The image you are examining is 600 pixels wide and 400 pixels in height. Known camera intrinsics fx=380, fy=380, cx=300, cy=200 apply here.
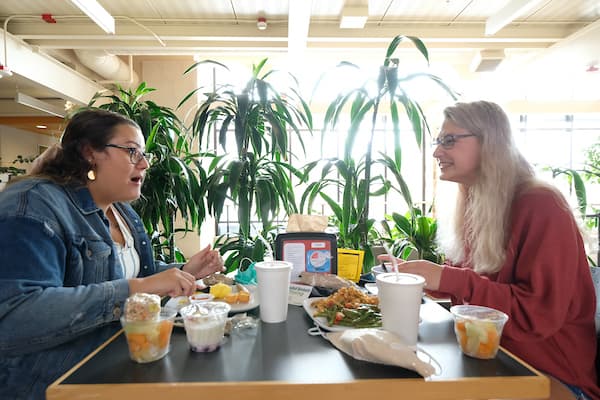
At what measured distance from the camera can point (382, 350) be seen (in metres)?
0.82

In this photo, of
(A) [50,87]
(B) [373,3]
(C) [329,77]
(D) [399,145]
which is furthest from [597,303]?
(A) [50,87]

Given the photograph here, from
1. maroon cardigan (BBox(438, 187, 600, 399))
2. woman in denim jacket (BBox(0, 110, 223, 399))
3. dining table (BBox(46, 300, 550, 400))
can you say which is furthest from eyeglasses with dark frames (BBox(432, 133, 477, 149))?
woman in denim jacket (BBox(0, 110, 223, 399))

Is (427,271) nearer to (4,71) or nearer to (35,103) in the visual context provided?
(4,71)

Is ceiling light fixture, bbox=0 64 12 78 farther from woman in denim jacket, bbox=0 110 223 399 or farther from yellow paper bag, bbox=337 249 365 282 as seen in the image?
yellow paper bag, bbox=337 249 365 282

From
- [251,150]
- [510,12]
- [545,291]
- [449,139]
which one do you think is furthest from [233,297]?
[510,12]

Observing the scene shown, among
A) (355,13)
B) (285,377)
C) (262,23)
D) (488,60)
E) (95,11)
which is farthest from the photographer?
(488,60)

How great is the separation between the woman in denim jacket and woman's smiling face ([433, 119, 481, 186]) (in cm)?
113

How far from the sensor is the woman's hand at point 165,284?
111 cm

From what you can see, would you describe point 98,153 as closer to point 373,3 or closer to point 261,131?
point 261,131

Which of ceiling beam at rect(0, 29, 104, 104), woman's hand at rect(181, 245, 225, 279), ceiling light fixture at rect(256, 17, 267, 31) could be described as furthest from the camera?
ceiling light fixture at rect(256, 17, 267, 31)

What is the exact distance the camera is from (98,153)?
147cm

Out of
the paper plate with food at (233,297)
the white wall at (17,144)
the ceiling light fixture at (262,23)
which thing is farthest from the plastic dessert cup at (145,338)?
the white wall at (17,144)

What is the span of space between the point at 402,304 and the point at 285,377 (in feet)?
1.08

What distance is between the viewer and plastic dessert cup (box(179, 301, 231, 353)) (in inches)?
35.1
